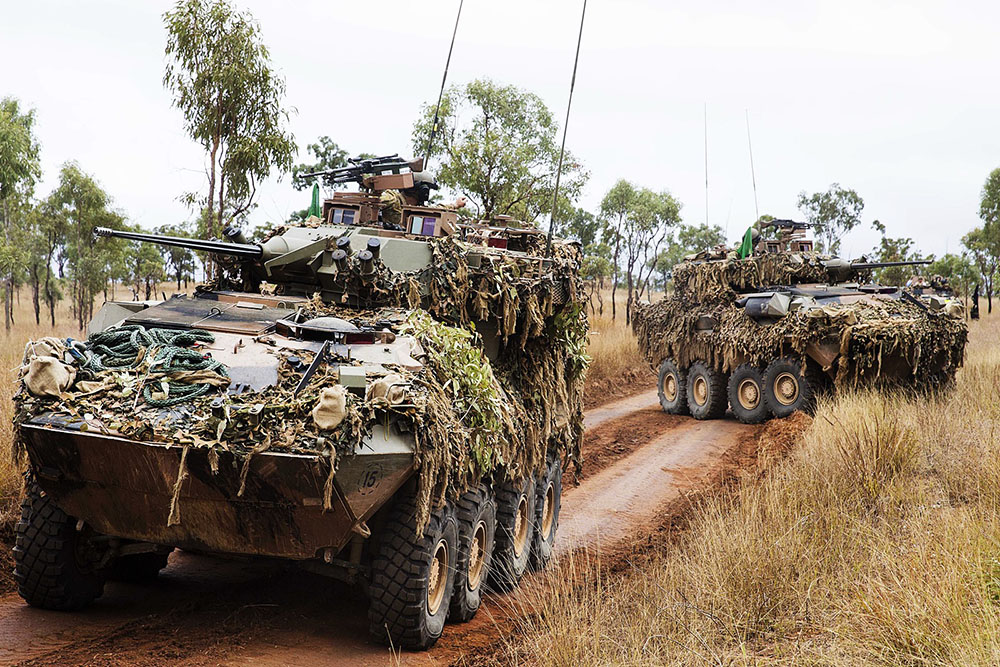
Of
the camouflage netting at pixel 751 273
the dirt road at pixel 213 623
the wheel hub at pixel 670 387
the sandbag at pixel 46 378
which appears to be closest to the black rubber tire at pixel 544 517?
the dirt road at pixel 213 623

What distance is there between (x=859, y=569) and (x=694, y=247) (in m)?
38.9

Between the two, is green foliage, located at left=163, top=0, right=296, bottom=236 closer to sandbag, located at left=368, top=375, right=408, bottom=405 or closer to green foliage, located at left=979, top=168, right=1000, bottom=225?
sandbag, located at left=368, top=375, right=408, bottom=405

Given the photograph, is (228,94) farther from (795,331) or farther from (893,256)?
(893,256)

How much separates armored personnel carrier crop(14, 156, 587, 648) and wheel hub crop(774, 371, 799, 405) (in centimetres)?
898

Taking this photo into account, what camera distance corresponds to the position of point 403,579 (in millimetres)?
5645

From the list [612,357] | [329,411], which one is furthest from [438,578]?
[612,357]

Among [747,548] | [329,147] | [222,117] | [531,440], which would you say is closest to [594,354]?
[329,147]

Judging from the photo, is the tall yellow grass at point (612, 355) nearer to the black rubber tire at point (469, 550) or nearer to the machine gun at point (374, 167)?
the machine gun at point (374, 167)

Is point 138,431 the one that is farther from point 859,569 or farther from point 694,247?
point 694,247

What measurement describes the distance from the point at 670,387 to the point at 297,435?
14114 mm

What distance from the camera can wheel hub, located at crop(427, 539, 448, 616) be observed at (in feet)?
19.6

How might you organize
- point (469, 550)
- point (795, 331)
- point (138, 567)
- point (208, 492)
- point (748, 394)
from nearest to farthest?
point (208, 492) < point (469, 550) < point (138, 567) < point (795, 331) < point (748, 394)

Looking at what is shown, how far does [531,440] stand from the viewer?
7.94m

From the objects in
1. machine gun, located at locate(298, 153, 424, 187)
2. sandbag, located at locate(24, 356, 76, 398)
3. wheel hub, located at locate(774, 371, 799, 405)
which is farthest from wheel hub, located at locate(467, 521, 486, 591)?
wheel hub, located at locate(774, 371, 799, 405)
